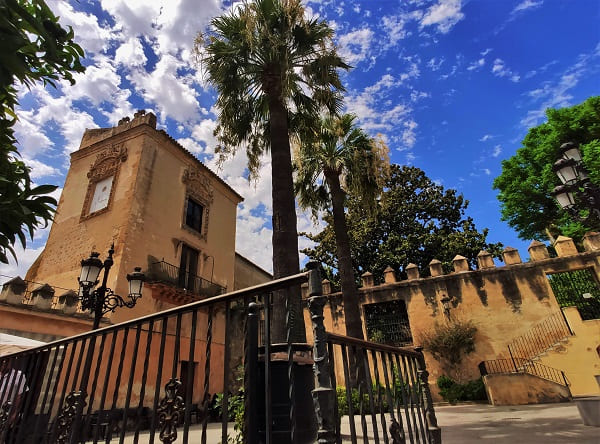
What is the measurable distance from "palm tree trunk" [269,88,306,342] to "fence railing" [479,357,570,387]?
11416 mm

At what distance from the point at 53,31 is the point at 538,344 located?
57.4 ft

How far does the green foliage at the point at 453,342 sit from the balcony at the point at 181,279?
11387 mm

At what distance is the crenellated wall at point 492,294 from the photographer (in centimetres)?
1418

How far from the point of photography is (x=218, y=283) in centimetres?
1952

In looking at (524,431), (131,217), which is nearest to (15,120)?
(524,431)

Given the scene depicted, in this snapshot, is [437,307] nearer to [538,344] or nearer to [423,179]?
[538,344]

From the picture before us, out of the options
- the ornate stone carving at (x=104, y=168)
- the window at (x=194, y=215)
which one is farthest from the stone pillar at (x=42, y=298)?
the window at (x=194, y=215)

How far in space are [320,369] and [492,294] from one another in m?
16.0

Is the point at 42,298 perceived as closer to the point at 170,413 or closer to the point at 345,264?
the point at 345,264

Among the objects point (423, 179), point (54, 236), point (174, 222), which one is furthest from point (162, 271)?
point (423, 179)

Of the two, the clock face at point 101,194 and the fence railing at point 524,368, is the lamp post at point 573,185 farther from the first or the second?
the clock face at point 101,194

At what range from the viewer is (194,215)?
1928 centimetres

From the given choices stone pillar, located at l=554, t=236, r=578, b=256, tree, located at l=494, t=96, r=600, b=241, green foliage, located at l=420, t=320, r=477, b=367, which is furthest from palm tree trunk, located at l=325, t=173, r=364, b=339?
tree, located at l=494, t=96, r=600, b=241

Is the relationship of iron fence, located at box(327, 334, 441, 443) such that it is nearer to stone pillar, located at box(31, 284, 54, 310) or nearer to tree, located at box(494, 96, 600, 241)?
stone pillar, located at box(31, 284, 54, 310)
